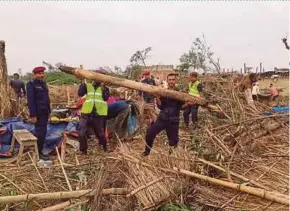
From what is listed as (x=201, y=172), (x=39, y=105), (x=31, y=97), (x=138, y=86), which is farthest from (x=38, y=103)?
(x=201, y=172)

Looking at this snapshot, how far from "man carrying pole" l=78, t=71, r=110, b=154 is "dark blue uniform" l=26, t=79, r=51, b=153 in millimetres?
598

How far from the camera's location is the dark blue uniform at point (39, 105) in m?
6.62

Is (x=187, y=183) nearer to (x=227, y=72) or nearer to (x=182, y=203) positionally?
(x=182, y=203)

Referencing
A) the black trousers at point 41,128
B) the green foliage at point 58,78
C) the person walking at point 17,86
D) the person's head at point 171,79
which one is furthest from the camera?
the green foliage at point 58,78

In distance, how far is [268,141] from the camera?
5.06 metres

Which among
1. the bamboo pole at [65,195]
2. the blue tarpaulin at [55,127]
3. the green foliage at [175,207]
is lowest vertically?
the green foliage at [175,207]

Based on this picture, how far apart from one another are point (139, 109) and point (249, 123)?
3.64m

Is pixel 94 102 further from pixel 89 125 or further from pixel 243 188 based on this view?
pixel 243 188

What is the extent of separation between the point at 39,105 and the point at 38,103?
0.04 metres

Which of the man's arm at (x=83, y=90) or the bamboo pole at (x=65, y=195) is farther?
the man's arm at (x=83, y=90)

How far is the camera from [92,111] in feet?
23.0

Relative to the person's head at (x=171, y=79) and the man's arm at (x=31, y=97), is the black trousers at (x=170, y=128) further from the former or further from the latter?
the man's arm at (x=31, y=97)

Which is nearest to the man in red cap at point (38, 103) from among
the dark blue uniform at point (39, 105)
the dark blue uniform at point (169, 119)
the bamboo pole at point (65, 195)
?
the dark blue uniform at point (39, 105)

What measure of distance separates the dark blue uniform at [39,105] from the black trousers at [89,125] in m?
0.62
